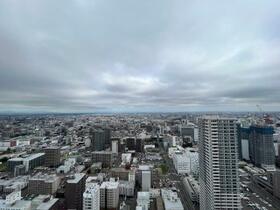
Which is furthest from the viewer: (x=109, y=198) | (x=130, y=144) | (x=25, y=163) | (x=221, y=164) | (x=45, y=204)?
(x=130, y=144)

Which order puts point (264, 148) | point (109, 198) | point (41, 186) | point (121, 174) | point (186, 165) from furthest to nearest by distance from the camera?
point (264, 148)
point (186, 165)
point (121, 174)
point (41, 186)
point (109, 198)

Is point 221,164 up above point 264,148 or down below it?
above

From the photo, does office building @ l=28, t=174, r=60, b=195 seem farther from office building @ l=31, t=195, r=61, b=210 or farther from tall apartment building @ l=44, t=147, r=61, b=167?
tall apartment building @ l=44, t=147, r=61, b=167

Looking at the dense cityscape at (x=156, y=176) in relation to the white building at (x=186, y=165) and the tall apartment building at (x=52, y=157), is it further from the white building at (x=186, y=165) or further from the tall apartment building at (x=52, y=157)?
the white building at (x=186, y=165)

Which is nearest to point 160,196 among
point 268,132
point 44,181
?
point 44,181

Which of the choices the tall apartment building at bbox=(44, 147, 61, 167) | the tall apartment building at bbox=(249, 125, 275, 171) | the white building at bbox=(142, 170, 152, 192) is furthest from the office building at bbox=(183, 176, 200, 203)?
the tall apartment building at bbox=(44, 147, 61, 167)

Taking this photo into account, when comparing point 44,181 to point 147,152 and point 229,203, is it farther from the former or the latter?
point 147,152

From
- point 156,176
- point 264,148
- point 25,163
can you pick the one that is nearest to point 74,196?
point 156,176

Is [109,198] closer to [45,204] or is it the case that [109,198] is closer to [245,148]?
[45,204]

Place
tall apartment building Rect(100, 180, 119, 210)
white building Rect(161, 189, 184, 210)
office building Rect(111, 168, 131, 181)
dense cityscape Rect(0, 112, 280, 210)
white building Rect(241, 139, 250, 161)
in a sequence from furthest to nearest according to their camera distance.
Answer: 1. white building Rect(241, 139, 250, 161)
2. office building Rect(111, 168, 131, 181)
3. tall apartment building Rect(100, 180, 119, 210)
4. white building Rect(161, 189, 184, 210)
5. dense cityscape Rect(0, 112, 280, 210)

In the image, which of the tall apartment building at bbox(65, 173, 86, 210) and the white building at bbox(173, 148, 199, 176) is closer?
the tall apartment building at bbox(65, 173, 86, 210)
